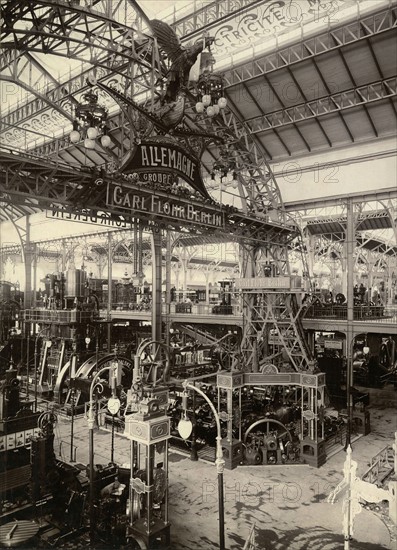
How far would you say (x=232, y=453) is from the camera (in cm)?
1468

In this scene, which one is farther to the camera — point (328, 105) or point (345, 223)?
point (345, 223)

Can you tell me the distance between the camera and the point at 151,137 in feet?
37.2

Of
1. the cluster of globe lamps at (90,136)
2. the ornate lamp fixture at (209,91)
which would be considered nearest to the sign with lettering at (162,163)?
the cluster of globe lamps at (90,136)

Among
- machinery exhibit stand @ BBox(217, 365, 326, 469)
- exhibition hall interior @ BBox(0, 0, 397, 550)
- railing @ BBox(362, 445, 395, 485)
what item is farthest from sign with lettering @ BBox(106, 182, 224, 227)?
railing @ BBox(362, 445, 395, 485)

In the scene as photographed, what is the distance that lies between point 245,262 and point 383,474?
12122 millimetres

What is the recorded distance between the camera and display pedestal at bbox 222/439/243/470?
14.6 meters

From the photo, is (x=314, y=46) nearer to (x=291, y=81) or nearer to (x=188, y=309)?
(x=291, y=81)

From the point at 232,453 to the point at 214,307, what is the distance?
14.8 metres

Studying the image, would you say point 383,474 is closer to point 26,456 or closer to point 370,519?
point 370,519

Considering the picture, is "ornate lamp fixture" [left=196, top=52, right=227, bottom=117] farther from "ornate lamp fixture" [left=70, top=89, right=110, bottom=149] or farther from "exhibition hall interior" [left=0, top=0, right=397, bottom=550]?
"ornate lamp fixture" [left=70, top=89, right=110, bottom=149]

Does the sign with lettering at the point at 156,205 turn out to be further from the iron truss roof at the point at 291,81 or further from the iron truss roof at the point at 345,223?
the iron truss roof at the point at 345,223

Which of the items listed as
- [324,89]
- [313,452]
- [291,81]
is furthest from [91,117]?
[324,89]

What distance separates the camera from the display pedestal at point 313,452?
580 inches

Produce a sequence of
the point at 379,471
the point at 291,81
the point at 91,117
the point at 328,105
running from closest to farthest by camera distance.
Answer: the point at 91,117 → the point at 379,471 → the point at 291,81 → the point at 328,105
